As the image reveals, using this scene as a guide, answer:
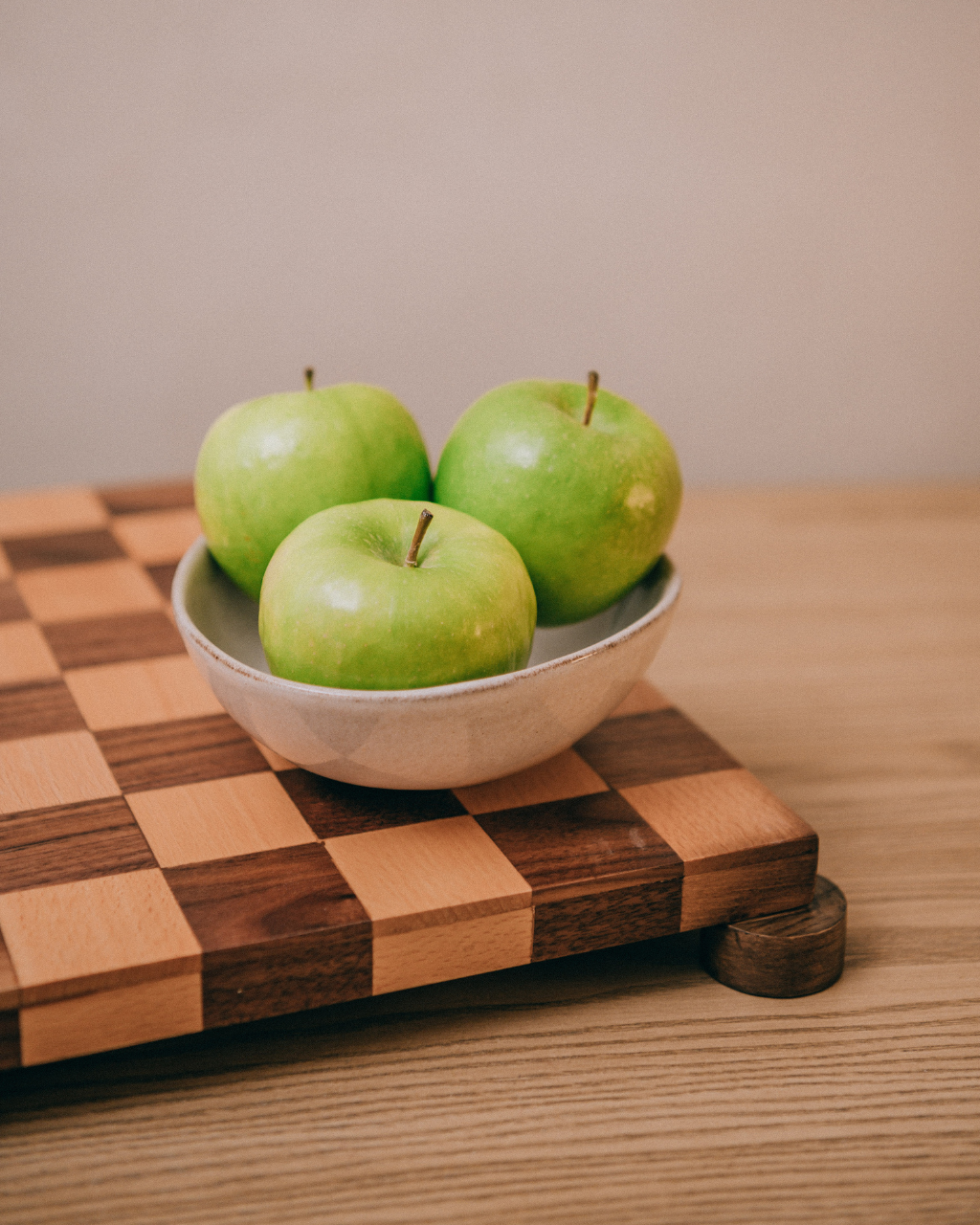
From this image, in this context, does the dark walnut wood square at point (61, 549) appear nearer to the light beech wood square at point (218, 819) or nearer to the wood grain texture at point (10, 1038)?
the light beech wood square at point (218, 819)

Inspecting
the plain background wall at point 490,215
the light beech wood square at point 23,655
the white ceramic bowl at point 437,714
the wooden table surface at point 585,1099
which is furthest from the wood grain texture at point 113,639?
the plain background wall at point 490,215

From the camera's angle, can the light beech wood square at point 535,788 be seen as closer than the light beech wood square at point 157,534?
Yes

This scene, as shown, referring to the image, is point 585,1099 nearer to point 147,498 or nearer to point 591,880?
point 591,880

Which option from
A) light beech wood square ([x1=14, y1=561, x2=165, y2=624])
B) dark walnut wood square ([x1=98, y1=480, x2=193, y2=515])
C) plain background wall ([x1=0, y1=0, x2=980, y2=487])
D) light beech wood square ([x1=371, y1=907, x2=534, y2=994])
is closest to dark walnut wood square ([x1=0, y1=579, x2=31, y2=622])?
light beech wood square ([x1=14, y1=561, x2=165, y2=624])

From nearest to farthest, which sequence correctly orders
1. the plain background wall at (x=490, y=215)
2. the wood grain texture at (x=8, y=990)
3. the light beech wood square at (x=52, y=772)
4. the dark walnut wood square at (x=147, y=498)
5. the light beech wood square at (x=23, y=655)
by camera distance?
the wood grain texture at (x=8, y=990) → the light beech wood square at (x=52, y=772) → the light beech wood square at (x=23, y=655) → the dark walnut wood square at (x=147, y=498) → the plain background wall at (x=490, y=215)

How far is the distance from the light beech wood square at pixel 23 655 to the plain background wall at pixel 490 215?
0.68 meters

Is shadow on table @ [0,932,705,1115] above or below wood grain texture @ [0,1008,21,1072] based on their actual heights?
below

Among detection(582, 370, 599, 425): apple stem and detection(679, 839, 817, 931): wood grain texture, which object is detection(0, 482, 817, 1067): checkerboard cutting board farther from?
detection(582, 370, 599, 425): apple stem

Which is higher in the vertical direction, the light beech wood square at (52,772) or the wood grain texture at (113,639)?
the light beech wood square at (52,772)

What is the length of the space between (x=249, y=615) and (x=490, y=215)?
2.60 feet

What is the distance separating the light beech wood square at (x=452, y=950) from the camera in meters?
0.40

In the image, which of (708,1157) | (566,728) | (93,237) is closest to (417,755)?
(566,728)

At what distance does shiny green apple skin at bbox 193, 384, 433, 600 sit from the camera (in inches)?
19.9

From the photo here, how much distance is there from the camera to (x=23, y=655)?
1.96 ft
